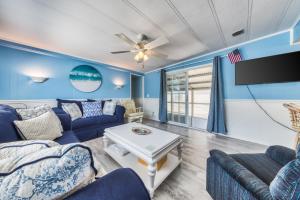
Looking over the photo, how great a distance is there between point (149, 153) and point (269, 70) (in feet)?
9.21

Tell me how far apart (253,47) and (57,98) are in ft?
15.9

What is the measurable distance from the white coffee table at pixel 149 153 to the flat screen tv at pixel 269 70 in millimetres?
2157

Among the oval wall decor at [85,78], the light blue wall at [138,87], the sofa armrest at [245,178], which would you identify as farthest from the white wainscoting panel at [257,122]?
the oval wall decor at [85,78]

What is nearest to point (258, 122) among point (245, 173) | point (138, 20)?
point (245, 173)

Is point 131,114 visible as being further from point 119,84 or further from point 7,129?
point 7,129

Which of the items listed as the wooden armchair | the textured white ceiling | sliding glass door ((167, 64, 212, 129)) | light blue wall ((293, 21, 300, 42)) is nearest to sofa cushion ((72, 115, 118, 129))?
the wooden armchair

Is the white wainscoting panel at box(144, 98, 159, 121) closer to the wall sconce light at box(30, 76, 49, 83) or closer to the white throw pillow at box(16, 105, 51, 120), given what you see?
the wall sconce light at box(30, 76, 49, 83)

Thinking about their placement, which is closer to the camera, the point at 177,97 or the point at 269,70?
the point at 269,70

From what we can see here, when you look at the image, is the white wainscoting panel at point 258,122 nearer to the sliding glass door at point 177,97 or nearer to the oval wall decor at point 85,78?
the sliding glass door at point 177,97

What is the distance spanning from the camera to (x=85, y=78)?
11.6 feet

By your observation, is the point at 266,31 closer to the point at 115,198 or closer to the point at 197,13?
the point at 197,13

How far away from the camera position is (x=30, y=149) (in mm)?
527

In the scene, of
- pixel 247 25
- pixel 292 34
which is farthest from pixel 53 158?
Result: pixel 292 34

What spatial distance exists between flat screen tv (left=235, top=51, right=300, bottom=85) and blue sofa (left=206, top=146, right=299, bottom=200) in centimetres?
177
